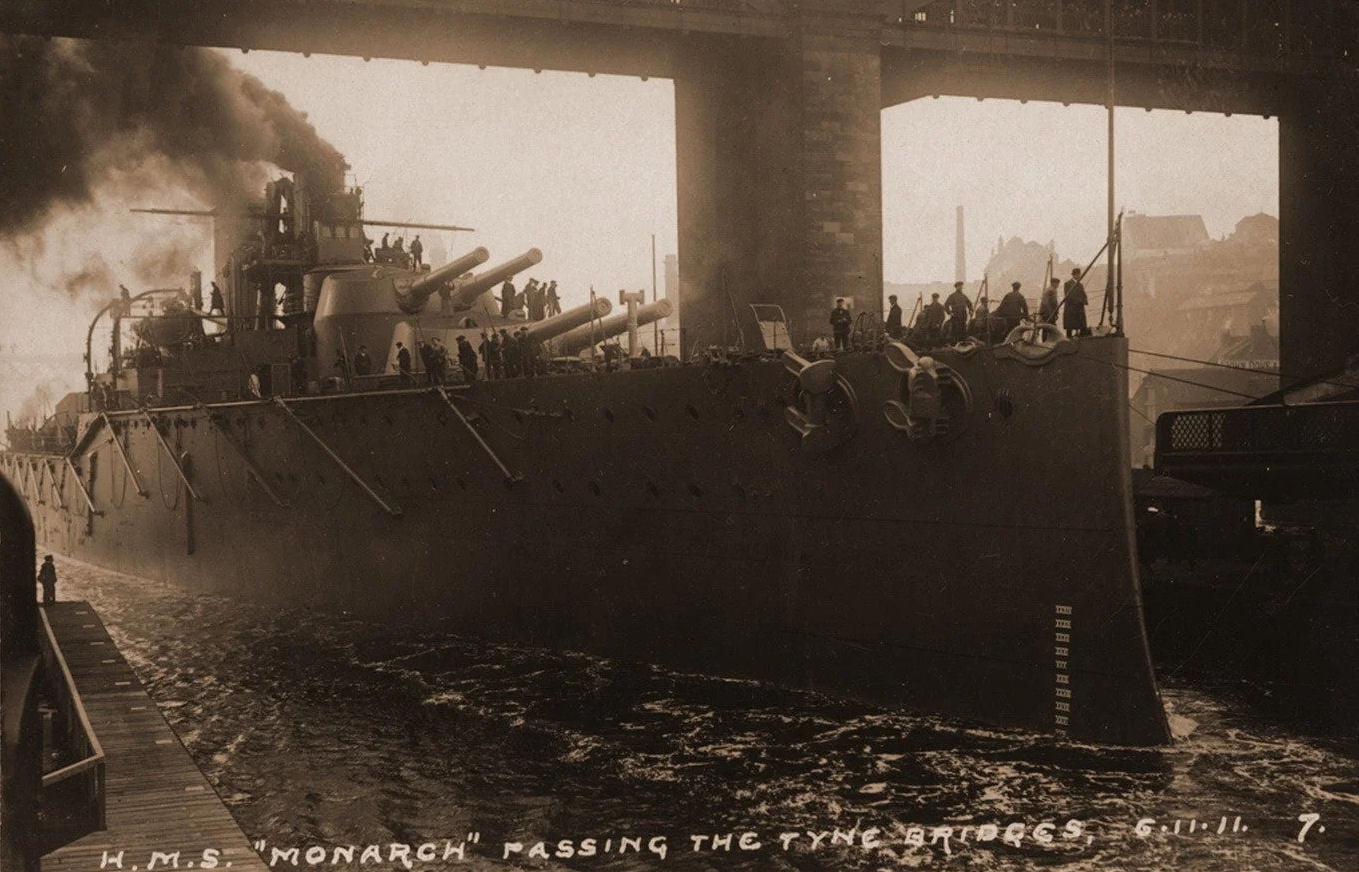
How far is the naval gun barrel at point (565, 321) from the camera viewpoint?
17.0 m

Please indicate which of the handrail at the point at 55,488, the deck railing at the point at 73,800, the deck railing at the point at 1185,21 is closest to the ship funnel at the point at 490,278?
the deck railing at the point at 1185,21

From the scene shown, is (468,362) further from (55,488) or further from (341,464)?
(55,488)

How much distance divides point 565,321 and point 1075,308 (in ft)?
25.0

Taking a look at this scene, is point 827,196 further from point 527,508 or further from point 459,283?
point 527,508

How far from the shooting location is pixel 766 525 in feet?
44.8

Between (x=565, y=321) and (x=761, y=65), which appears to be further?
(x=761, y=65)

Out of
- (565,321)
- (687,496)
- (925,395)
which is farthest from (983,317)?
(565,321)

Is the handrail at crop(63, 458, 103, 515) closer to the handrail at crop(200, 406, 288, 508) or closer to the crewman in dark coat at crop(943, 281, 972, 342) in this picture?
the handrail at crop(200, 406, 288, 508)

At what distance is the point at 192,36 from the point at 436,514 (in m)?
10.8

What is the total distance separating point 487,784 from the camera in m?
11.3

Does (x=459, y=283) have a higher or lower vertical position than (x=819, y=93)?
lower

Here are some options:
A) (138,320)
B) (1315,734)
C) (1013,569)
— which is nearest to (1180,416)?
(1315,734)

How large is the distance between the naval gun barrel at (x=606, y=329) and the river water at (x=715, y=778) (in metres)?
4.86

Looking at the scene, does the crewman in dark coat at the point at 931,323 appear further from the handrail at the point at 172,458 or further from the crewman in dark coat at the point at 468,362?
the handrail at the point at 172,458
